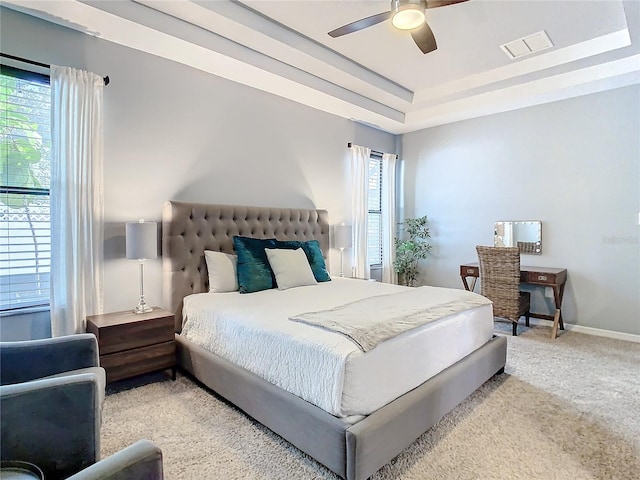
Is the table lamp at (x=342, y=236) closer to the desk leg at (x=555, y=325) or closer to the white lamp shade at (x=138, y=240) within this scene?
the white lamp shade at (x=138, y=240)

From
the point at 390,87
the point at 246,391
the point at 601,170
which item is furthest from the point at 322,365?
the point at 601,170

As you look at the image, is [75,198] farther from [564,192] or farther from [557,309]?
[564,192]

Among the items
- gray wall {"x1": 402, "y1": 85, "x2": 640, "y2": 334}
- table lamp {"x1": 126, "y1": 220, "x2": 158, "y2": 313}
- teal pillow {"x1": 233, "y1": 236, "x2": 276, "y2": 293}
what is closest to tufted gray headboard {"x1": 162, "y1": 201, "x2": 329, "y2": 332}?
teal pillow {"x1": 233, "y1": 236, "x2": 276, "y2": 293}

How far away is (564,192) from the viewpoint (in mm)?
4480

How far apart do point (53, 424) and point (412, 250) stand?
200 inches

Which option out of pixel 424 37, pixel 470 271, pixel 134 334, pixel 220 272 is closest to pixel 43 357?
pixel 134 334

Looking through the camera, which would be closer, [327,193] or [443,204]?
[327,193]

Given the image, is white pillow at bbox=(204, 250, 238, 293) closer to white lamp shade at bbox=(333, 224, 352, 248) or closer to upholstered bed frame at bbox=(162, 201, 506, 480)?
upholstered bed frame at bbox=(162, 201, 506, 480)

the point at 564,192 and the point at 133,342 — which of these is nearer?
the point at 133,342

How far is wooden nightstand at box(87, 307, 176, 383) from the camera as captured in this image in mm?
2562

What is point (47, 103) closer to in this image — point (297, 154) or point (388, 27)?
point (297, 154)

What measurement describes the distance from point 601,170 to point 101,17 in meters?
5.27

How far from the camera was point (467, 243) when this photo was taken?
538 cm

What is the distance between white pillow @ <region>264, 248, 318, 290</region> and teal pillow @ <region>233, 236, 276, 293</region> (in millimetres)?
65
